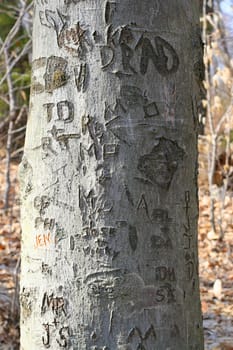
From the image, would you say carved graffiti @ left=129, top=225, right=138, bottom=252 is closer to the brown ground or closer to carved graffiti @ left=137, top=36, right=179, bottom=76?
carved graffiti @ left=137, top=36, right=179, bottom=76

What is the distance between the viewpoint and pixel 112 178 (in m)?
1.53

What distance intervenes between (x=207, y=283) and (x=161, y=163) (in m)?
3.20

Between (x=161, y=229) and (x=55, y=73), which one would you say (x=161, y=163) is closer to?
(x=161, y=229)

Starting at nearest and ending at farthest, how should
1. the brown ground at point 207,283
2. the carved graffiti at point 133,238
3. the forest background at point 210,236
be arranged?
the carved graffiti at point 133,238, the brown ground at point 207,283, the forest background at point 210,236

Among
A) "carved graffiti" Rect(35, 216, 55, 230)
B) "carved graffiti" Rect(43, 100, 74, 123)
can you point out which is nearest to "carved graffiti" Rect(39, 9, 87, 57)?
"carved graffiti" Rect(43, 100, 74, 123)

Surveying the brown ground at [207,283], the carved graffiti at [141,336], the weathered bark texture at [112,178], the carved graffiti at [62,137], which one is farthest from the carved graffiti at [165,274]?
the brown ground at [207,283]

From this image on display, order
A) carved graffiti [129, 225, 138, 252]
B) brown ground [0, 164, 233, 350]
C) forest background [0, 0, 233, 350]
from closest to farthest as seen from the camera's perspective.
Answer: carved graffiti [129, 225, 138, 252]
brown ground [0, 164, 233, 350]
forest background [0, 0, 233, 350]

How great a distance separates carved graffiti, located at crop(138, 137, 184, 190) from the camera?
1.55m

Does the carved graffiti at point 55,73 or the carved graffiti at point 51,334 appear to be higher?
the carved graffiti at point 55,73

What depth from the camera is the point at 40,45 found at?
1.64m

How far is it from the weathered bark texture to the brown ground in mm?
1662

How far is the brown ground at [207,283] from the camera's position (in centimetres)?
322

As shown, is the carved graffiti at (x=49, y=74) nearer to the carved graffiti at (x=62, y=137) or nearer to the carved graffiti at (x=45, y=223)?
the carved graffiti at (x=62, y=137)

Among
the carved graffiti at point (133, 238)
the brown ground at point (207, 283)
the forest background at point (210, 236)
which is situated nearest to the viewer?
the carved graffiti at point (133, 238)
